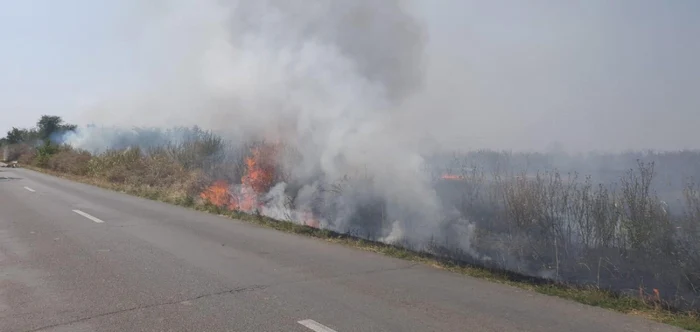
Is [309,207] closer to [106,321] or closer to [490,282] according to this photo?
[490,282]

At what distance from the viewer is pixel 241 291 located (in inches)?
192

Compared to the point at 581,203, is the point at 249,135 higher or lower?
higher

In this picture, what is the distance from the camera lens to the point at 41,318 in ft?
13.3

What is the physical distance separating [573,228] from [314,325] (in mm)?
3984

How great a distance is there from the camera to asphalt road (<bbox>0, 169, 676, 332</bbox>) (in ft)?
13.3

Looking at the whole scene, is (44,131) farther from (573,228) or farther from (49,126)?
(573,228)

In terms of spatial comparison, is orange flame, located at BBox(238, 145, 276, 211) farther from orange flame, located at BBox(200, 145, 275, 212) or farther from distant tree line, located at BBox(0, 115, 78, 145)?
distant tree line, located at BBox(0, 115, 78, 145)

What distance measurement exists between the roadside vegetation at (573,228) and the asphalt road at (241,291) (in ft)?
1.93

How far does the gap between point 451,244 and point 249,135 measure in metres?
7.65

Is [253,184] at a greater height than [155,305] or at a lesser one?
greater

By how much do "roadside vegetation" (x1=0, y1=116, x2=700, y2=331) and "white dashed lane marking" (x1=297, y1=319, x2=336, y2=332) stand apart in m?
2.50

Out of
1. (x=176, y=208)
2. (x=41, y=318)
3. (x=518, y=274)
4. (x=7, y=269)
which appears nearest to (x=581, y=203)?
(x=518, y=274)

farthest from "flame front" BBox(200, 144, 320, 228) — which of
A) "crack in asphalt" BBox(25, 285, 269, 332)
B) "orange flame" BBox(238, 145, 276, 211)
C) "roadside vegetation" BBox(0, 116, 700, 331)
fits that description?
"crack in asphalt" BBox(25, 285, 269, 332)

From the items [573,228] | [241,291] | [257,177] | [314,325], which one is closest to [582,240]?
[573,228]
